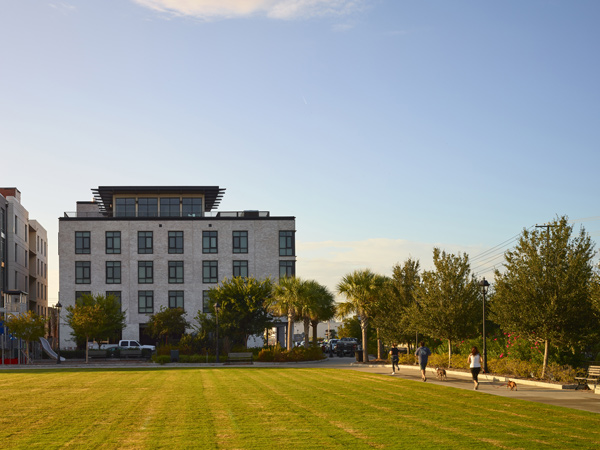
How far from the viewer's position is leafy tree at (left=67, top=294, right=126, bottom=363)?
60.8 metres

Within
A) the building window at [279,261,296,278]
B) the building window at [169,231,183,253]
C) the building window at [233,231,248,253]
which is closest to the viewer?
the building window at [169,231,183,253]

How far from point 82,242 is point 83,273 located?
3397mm

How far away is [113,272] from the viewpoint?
78500 mm

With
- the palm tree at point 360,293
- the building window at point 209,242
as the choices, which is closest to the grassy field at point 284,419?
the palm tree at point 360,293

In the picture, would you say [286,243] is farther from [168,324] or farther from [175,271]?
[168,324]

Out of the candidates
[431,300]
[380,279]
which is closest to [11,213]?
[380,279]

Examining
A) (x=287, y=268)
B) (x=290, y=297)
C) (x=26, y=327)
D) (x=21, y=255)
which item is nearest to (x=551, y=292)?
(x=290, y=297)

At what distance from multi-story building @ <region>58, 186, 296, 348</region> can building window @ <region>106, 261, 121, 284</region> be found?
4.3 inches

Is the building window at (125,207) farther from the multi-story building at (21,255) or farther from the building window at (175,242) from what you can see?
the multi-story building at (21,255)

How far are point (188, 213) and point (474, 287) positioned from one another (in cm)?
4985

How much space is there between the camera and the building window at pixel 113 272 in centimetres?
7838

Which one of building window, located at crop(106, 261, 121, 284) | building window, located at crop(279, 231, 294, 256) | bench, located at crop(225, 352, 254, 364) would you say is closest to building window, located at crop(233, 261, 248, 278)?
building window, located at crop(279, 231, 294, 256)

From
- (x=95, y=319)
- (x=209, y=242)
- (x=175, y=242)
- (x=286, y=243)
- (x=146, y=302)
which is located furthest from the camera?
(x=286, y=243)

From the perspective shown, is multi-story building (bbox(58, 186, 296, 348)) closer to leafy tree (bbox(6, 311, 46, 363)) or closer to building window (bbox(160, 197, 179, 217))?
building window (bbox(160, 197, 179, 217))
